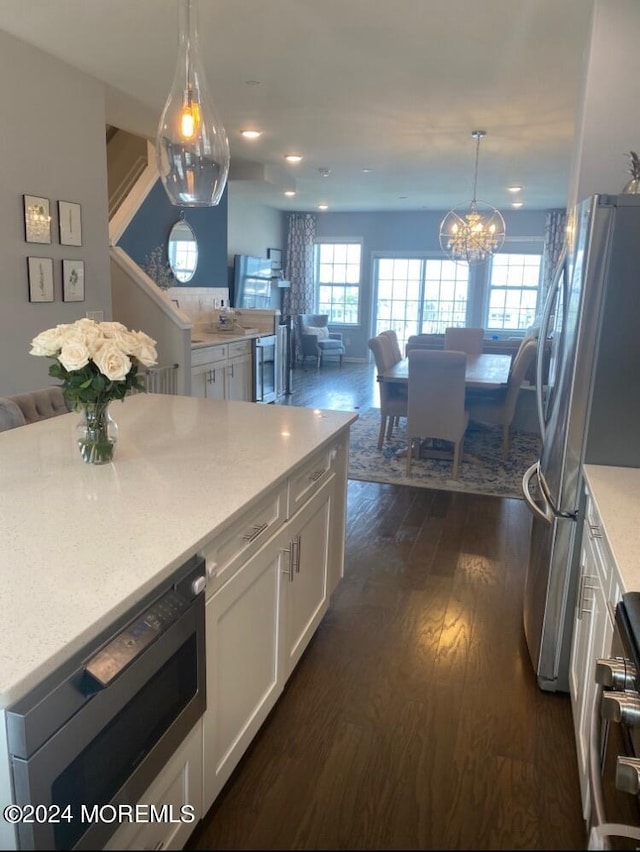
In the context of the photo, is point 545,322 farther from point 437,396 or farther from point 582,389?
point 437,396

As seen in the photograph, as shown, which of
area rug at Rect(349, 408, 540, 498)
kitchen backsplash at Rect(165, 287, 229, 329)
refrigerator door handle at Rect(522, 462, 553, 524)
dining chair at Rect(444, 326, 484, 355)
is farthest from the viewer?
dining chair at Rect(444, 326, 484, 355)

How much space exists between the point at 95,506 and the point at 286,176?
6738mm

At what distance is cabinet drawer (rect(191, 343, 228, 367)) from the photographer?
5.57 m

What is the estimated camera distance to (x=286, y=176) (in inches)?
295

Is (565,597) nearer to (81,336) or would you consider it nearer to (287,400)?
(81,336)

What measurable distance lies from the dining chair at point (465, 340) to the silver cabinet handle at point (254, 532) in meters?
5.93

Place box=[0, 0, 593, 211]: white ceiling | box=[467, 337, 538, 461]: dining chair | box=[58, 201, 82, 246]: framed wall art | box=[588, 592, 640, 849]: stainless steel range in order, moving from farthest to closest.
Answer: box=[467, 337, 538, 461]: dining chair
box=[58, 201, 82, 246]: framed wall art
box=[0, 0, 593, 211]: white ceiling
box=[588, 592, 640, 849]: stainless steel range

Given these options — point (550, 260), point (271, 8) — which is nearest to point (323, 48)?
point (271, 8)

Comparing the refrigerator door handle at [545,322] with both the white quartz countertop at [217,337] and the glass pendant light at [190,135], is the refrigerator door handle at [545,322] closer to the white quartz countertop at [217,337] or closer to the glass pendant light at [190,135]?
the glass pendant light at [190,135]

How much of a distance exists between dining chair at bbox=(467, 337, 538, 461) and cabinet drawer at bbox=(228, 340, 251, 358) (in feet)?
7.86

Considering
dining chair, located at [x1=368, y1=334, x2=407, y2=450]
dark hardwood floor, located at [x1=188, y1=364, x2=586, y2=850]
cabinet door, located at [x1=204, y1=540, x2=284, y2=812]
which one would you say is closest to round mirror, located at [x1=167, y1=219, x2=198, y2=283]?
dining chair, located at [x1=368, y1=334, x2=407, y2=450]

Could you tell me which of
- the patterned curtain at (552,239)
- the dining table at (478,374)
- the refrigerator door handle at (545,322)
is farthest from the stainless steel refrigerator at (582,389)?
the patterned curtain at (552,239)

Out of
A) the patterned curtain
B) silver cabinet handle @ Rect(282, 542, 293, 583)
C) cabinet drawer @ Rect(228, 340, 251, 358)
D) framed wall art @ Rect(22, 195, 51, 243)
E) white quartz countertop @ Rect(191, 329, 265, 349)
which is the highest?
the patterned curtain

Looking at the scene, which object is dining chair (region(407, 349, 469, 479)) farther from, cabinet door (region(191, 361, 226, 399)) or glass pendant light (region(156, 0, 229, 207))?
glass pendant light (region(156, 0, 229, 207))
